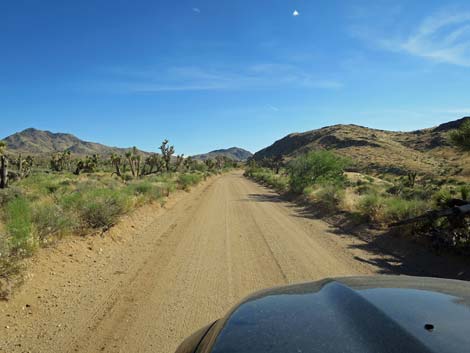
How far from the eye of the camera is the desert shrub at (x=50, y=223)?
7648 millimetres

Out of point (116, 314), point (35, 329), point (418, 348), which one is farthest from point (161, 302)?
point (418, 348)

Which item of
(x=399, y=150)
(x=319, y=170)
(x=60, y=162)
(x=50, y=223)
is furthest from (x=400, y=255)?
(x=399, y=150)

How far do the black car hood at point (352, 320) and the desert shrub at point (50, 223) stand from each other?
6.61m

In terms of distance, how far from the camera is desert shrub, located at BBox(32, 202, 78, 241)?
7648 mm

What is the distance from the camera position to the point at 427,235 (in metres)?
8.86

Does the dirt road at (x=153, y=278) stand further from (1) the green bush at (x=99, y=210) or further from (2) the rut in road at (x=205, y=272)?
(1) the green bush at (x=99, y=210)

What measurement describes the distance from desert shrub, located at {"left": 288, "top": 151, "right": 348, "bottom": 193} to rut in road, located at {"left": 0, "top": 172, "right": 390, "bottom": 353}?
12.6 meters

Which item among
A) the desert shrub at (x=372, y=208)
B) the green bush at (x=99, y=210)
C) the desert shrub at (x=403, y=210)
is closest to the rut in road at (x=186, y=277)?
the green bush at (x=99, y=210)

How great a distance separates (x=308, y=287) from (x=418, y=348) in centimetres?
129

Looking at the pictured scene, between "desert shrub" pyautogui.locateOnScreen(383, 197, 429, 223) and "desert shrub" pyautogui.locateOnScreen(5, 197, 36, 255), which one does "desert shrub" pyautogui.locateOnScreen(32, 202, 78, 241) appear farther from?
"desert shrub" pyautogui.locateOnScreen(383, 197, 429, 223)

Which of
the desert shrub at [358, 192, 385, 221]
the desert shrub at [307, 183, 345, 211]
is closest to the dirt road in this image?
the desert shrub at [358, 192, 385, 221]

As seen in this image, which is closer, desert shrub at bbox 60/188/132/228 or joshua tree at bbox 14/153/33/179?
desert shrub at bbox 60/188/132/228

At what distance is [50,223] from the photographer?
789 cm

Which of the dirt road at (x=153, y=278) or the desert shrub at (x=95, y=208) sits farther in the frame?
the desert shrub at (x=95, y=208)
